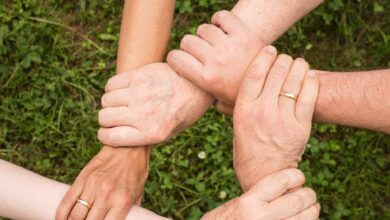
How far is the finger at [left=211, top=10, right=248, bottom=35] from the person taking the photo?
2260mm

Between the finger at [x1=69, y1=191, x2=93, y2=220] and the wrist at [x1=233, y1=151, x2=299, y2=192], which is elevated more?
the wrist at [x1=233, y1=151, x2=299, y2=192]

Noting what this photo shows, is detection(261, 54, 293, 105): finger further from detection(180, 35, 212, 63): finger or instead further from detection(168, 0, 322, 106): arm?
detection(180, 35, 212, 63): finger

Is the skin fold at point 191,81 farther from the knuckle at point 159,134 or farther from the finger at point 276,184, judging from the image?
the finger at point 276,184

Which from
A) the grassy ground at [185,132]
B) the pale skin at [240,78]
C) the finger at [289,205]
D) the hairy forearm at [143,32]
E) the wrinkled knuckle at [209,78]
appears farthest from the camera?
the grassy ground at [185,132]

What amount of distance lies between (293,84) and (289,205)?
0.46 meters

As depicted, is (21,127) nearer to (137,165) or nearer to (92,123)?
(92,123)

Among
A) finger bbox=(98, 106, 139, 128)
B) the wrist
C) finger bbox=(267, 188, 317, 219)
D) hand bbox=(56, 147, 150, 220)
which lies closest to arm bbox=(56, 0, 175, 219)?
hand bbox=(56, 147, 150, 220)

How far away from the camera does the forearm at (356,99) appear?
2.05 m

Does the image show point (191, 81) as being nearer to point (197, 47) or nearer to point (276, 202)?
point (197, 47)

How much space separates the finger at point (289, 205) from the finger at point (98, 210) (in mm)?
613

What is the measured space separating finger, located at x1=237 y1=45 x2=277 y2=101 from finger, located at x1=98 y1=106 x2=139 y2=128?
43 centimetres

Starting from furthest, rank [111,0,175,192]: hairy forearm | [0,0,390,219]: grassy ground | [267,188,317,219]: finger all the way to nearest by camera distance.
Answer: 1. [0,0,390,219]: grassy ground
2. [111,0,175,192]: hairy forearm
3. [267,188,317,219]: finger

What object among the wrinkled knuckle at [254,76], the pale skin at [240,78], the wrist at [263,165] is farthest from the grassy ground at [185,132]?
the wrinkled knuckle at [254,76]

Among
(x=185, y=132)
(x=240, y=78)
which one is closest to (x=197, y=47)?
(x=240, y=78)
